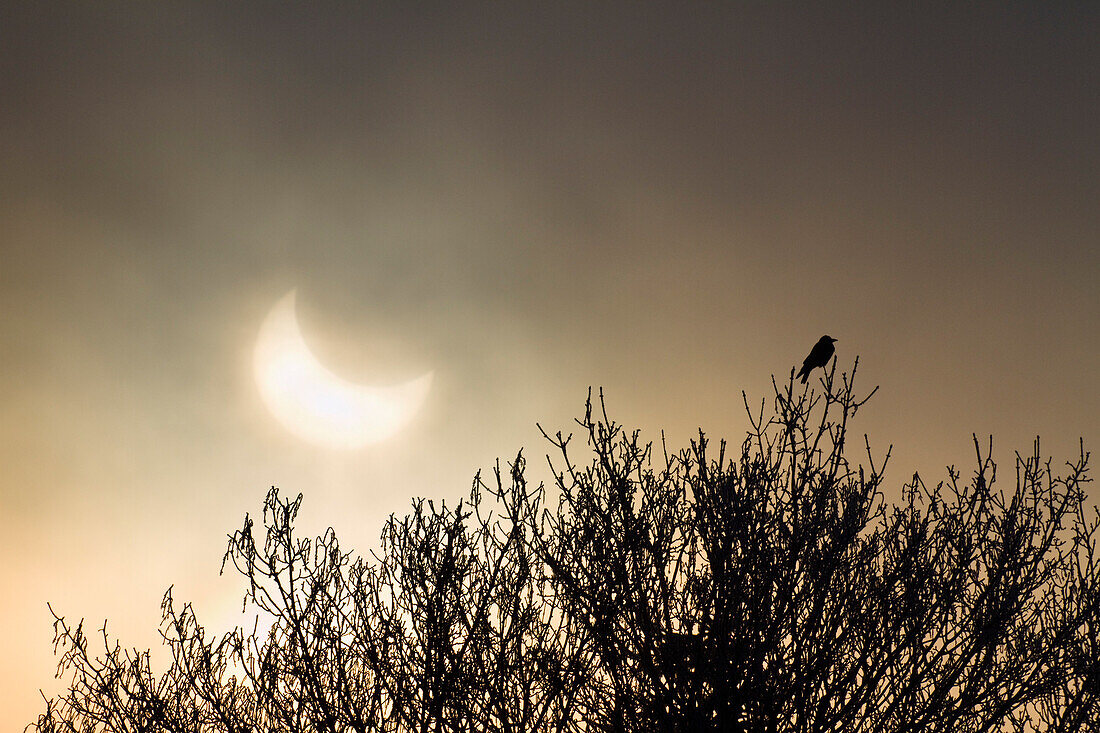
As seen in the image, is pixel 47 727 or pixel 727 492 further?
pixel 47 727

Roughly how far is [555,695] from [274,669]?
2.31 m

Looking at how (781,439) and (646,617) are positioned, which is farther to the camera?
(781,439)

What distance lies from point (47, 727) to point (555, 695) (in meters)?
7.33

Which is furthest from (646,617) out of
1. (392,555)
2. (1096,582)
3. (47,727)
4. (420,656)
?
(47,727)

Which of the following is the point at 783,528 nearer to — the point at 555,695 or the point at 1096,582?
the point at 555,695

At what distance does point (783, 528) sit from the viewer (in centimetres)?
558

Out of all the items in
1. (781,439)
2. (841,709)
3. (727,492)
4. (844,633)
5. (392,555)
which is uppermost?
(781,439)

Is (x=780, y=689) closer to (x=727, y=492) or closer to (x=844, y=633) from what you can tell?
(x=844, y=633)

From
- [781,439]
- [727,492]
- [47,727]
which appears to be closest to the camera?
[727,492]

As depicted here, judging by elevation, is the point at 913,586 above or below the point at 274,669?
above

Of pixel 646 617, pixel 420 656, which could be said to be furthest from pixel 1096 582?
pixel 420 656

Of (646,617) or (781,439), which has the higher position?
(781,439)

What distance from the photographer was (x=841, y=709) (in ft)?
17.5

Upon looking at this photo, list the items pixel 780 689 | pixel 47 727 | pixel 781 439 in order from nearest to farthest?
1. pixel 780 689
2. pixel 781 439
3. pixel 47 727
